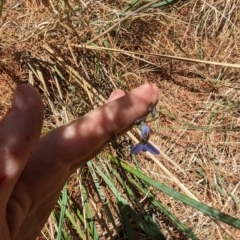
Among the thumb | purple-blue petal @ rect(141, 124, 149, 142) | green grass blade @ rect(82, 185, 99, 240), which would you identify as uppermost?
green grass blade @ rect(82, 185, 99, 240)

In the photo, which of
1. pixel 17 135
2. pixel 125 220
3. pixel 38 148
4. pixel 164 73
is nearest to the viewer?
pixel 17 135

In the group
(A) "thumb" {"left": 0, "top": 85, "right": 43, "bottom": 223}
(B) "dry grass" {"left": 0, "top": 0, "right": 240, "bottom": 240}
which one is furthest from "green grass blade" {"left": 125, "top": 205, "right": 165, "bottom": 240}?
(A) "thumb" {"left": 0, "top": 85, "right": 43, "bottom": 223}

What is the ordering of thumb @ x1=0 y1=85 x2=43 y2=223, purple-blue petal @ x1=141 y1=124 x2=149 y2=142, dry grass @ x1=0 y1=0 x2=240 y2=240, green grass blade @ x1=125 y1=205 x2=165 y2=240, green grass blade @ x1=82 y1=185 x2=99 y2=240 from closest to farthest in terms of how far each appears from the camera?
thumb @ x1=0 y1=85 x2=43 y2=223
purple-blue petal @ x1=141 y1=124 x2=149 y2=142
green grass blade @ x1=125 y1=205 x2=165 y2=240
green grass blade @ x1=82 y1=185 x2=99 y2=240
dry grass @ x1=0 y1=0 x2=240 y2=240

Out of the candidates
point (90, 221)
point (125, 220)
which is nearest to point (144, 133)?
point (125, 220)

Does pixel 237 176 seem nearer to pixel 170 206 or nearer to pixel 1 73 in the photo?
pixel 170 206

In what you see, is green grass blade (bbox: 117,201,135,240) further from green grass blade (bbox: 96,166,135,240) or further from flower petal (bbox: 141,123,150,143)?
flower petal (bbox: 141,123,150,143)

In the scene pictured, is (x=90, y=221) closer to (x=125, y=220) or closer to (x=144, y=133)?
(x=125, y=220)

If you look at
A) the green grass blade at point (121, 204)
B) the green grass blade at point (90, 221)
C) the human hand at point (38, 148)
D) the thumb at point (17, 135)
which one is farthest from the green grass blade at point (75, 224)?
the thumb at point (17, 135)
